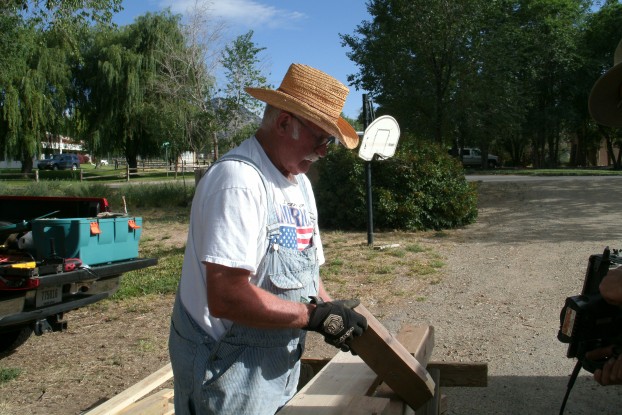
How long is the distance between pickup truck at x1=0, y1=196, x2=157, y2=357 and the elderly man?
3446 mm

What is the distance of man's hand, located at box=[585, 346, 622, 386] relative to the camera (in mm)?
2215

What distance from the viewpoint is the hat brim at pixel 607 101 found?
102 inches

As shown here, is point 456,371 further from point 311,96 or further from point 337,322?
point 311,96

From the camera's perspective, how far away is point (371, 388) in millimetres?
2502

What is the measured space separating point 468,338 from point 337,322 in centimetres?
438

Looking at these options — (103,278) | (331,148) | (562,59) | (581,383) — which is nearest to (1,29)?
(331,148)

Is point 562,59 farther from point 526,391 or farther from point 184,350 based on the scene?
point 184,350

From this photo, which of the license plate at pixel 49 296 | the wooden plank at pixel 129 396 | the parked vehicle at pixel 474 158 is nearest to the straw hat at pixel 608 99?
the wooden plank at pixel 129 396

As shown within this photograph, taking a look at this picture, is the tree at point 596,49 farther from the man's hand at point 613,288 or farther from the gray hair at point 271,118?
the gray hair at point 271,118

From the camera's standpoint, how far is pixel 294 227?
2.15 meters

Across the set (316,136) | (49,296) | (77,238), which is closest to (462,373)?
(316,136)

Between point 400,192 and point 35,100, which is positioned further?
point 35,100

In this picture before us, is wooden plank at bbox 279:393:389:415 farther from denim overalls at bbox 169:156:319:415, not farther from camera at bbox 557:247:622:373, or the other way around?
camera at bbox 557:247:622:373

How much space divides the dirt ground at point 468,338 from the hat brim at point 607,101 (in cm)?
255
